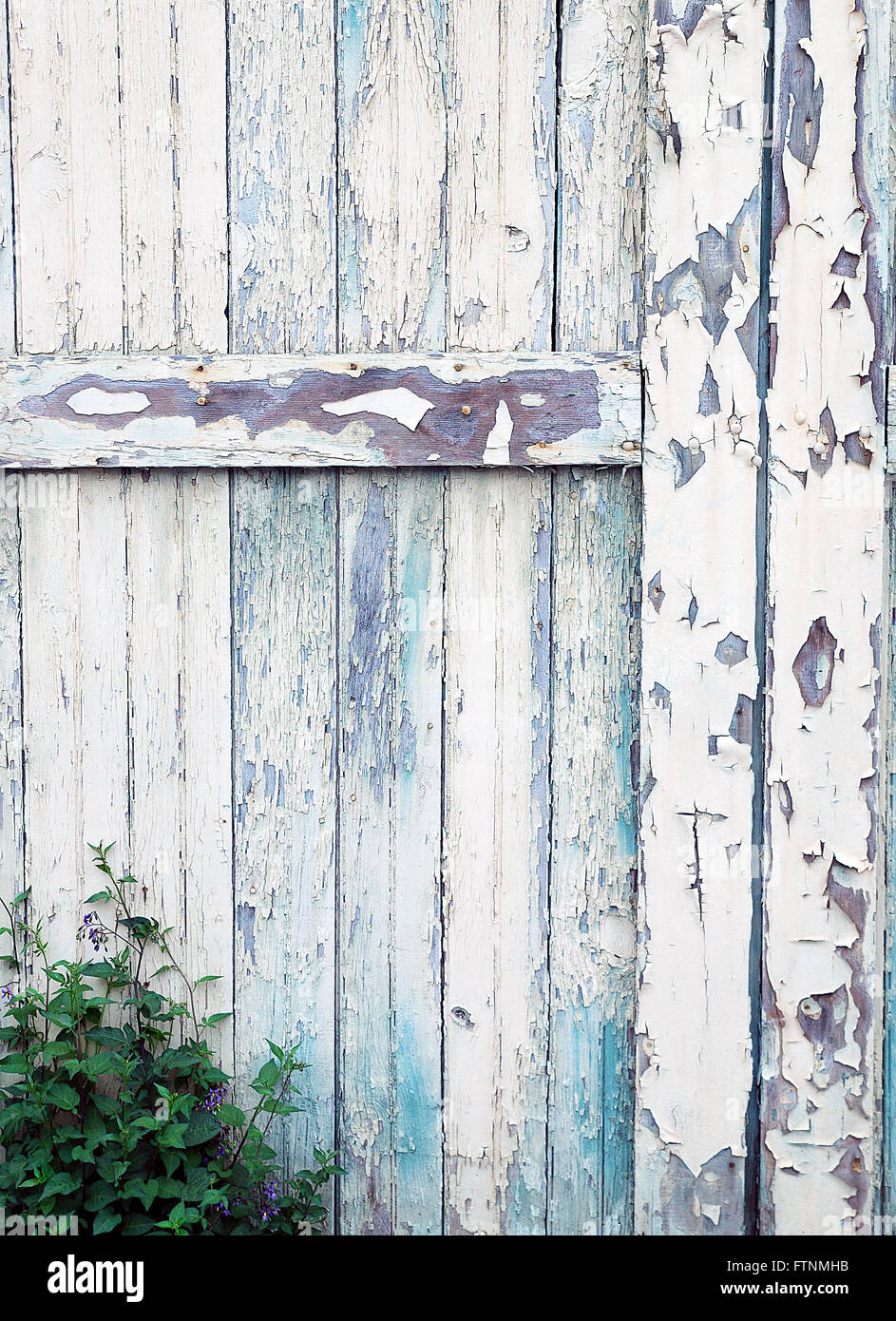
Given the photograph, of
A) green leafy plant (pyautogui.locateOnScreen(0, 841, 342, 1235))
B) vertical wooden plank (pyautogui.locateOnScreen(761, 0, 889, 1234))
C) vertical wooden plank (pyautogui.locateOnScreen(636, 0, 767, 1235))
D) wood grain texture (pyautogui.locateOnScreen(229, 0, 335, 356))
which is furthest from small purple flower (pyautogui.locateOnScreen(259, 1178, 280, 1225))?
wood grain texture (pyautogui.locateOnScreen(229, 0, 335, 356))

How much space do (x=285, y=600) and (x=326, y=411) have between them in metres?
0.31

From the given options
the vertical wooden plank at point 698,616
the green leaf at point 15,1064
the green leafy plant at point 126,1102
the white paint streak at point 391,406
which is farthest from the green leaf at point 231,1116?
the white paint streak at point 391,406

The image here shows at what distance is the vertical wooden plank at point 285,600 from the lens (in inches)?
62.8

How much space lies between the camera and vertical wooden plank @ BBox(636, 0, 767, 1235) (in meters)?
1.49

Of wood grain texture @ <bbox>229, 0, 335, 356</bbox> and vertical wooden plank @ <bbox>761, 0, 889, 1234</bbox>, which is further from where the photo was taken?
wood grain texture @ <bbox>229, 0, 335, 356</bbox>

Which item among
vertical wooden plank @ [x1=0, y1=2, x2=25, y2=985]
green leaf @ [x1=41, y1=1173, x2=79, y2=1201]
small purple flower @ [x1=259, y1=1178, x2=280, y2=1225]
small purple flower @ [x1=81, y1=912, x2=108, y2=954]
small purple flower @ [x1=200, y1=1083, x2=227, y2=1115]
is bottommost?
small purple flower @ [x1=259, y1=1178, x2=280, y2=1225]

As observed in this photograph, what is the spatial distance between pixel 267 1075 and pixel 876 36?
5.86ft

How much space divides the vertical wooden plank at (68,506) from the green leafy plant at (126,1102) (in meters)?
0.09

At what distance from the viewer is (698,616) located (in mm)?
1540

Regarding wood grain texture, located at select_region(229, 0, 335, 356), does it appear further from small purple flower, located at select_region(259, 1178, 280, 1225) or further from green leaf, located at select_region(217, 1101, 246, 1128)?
small purple flower, located at select_region(259, 1178, 280, 1225)

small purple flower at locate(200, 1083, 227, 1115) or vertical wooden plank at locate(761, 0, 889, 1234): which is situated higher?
vertical wooden plank at locate(761, 0, 889, 1234)

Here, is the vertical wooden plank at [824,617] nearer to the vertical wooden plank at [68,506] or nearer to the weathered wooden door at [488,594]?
the weathered wooden door at [488,594]

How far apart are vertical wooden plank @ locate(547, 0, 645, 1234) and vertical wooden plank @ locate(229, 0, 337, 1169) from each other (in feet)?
1.20

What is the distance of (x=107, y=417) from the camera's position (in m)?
1.60
